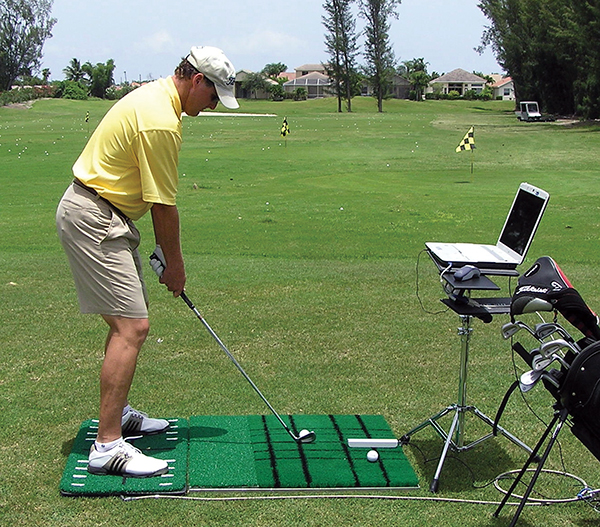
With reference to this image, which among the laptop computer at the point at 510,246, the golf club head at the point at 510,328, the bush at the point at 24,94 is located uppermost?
the bush at the point at 24,94

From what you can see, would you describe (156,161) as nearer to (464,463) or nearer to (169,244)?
(169,244)

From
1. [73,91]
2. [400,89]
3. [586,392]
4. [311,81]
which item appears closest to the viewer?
[586,392]

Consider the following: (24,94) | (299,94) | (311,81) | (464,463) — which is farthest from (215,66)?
(311,81)

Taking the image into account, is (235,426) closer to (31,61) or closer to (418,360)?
(418,360)

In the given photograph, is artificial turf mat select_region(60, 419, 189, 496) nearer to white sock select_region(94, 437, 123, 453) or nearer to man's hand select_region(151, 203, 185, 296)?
white sock select_region(94, 437, 123, 453)

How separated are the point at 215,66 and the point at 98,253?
→ 3.73 feet

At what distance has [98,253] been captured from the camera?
3824mm

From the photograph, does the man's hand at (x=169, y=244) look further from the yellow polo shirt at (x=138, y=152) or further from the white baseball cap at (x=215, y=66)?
the white baseball cap at (x=215, y=66)

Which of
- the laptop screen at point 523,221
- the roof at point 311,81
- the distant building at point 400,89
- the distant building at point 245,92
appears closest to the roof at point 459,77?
the distant building at point 400,89

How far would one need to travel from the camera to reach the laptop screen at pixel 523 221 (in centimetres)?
411

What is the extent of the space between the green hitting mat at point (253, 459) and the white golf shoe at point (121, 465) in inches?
1.5

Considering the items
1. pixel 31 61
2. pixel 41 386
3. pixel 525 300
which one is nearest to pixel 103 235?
pixel 41 386

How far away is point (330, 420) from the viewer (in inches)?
183

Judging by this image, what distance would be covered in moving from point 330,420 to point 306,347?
56.0 inches
